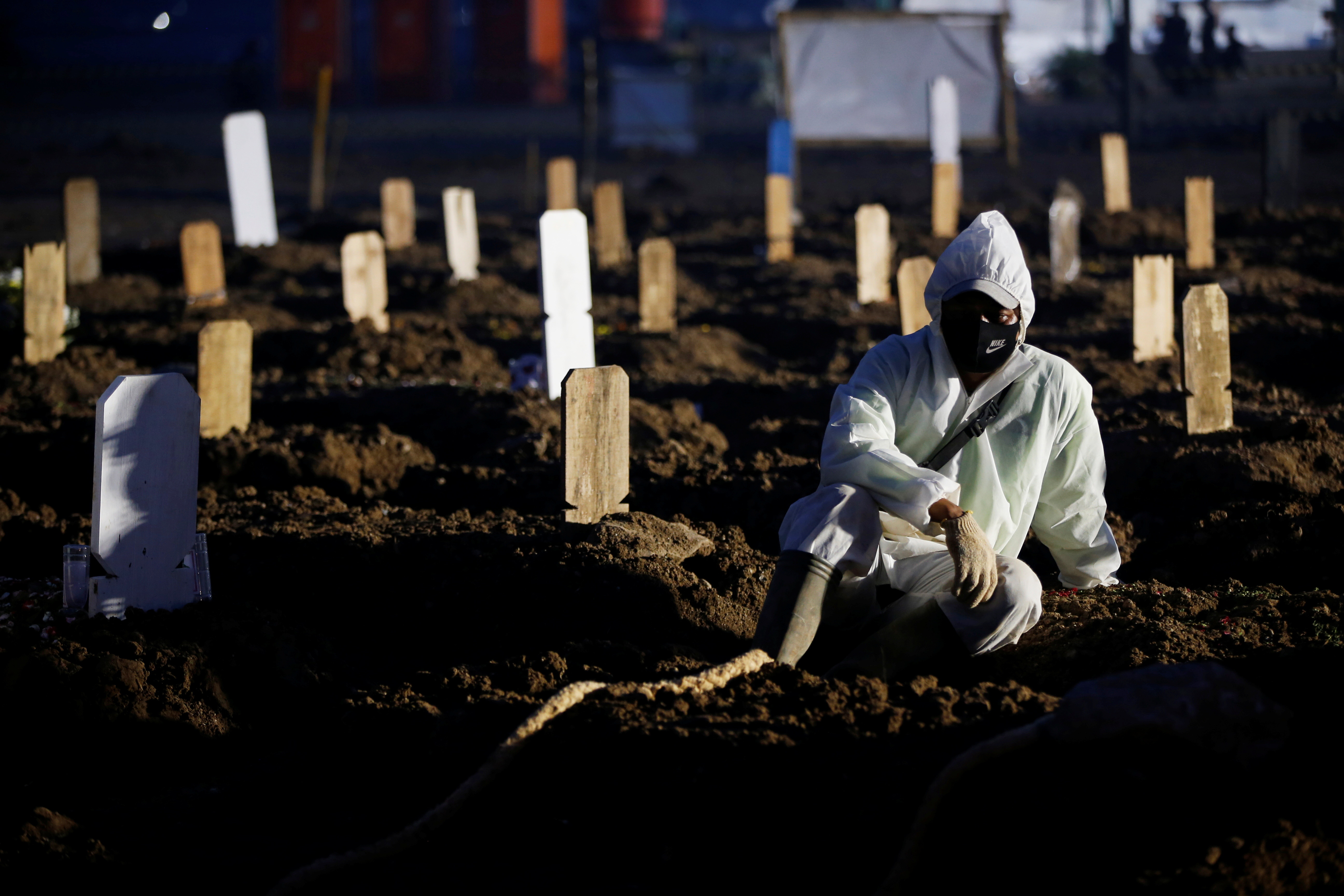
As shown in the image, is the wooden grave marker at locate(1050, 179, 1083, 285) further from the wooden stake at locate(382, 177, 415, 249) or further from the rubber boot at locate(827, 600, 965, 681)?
the rubber boot at locate(827, 600, 965, 681)

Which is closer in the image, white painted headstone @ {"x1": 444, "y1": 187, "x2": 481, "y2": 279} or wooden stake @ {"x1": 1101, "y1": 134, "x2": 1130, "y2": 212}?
white painted headstone @ {"x1": 444, "y1": 187, "x2": 481, "y2": 279}

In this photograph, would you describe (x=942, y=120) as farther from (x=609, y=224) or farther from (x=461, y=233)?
(x=461, y=233)

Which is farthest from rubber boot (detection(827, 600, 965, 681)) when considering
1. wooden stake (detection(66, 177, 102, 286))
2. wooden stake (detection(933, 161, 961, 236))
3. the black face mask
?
wooden stake (detection(933, 161, 961, 236))

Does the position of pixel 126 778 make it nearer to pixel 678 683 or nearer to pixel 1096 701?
pixel 678 683

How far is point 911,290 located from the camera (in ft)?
25.9

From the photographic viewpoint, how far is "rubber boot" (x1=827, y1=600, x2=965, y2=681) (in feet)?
12.0

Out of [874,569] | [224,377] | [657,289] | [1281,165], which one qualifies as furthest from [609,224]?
[874,569]

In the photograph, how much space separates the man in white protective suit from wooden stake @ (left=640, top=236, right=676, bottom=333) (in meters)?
5.65

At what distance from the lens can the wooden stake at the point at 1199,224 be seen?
37.1ft

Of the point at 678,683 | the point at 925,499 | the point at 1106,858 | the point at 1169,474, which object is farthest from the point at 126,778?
the point at 1169,474

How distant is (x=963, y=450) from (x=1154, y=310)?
16.3 feet

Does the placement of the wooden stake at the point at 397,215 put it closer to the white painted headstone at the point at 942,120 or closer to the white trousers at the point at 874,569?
the white painted headstone at the point at 942,120

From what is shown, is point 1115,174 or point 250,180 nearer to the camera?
point 250,180

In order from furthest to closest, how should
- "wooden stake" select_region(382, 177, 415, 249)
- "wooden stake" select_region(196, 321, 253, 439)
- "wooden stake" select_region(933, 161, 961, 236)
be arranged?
1. "wooden stake" select_region(382, 177, 415, 249)
2. "wooden stake" select_region(933, 161, 961, 236)
3. "wooden stake" select_region(196, 321, 253, 439)
